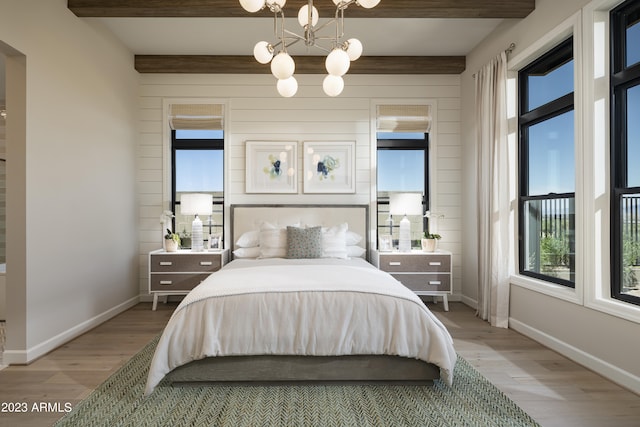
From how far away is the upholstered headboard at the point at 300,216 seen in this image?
478 cm

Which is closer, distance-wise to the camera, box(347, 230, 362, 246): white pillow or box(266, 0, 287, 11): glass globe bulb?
box(266, 0, 287, 11): glass globe bulb

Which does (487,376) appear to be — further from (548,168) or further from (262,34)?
(262,34)

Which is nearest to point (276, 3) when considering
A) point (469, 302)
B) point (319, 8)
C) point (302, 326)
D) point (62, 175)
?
point (319, 8)

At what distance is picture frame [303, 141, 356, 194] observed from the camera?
487cm

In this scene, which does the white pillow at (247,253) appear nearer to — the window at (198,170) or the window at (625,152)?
the window at (198,170)

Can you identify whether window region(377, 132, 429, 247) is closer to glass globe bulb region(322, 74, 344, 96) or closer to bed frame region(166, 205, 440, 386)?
glass globe bulb region(322, 74, 344, 96)

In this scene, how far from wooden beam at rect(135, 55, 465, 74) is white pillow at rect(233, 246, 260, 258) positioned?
2136 millimetres

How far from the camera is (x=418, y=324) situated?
241 cm

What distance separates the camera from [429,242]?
14.8 feet

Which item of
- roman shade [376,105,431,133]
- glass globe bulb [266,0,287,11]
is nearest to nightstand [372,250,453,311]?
roman shade [376,105,431,133]

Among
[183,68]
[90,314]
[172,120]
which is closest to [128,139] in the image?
[172,120]

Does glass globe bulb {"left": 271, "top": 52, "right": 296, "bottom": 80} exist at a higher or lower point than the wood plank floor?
higher

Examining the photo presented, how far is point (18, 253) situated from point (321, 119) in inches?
131

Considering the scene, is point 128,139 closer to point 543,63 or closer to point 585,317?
point 543,63
